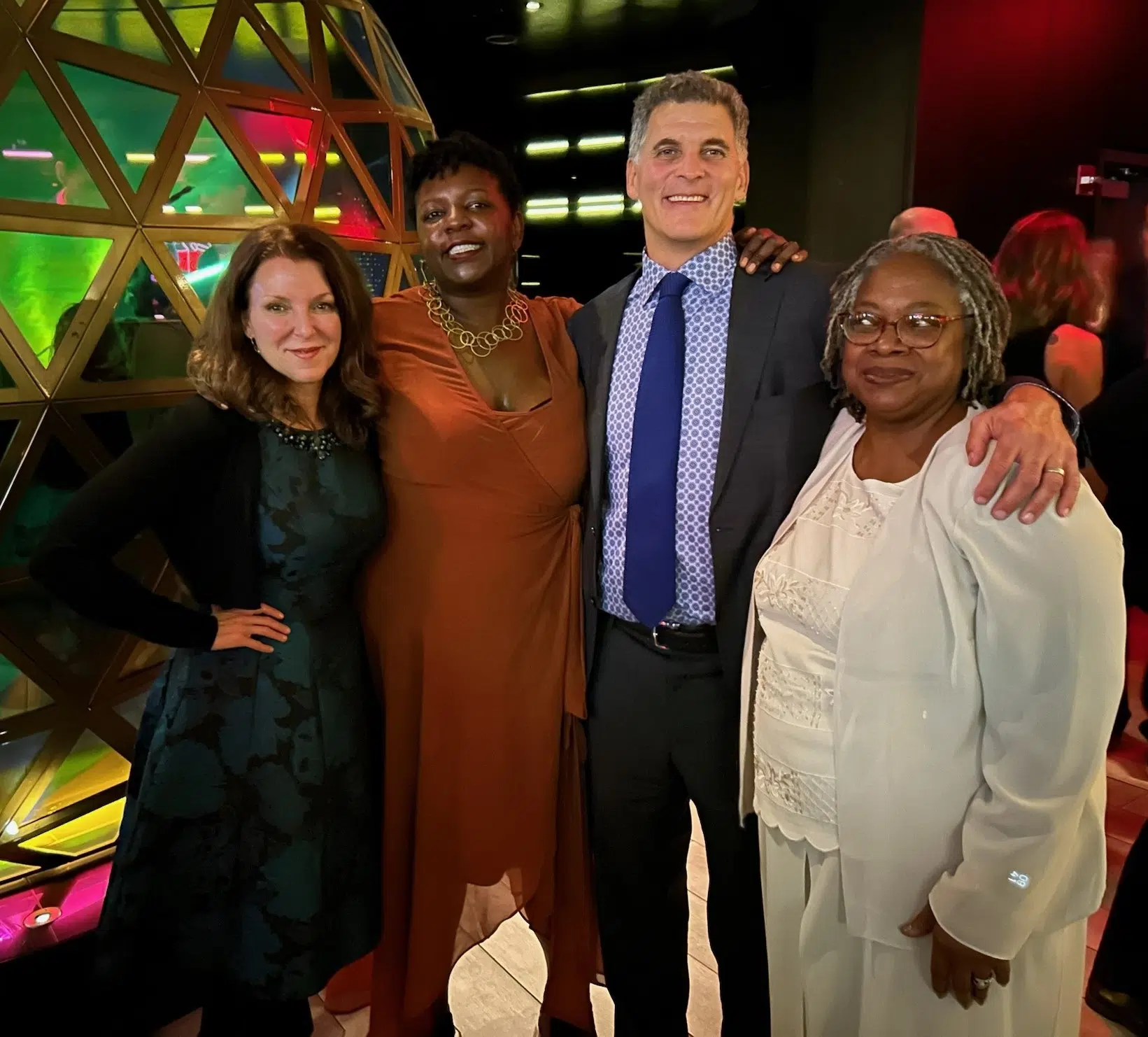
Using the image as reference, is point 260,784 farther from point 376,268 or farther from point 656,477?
point 376,268

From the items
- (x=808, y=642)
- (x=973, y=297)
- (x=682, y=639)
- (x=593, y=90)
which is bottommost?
(x=682, y=639)

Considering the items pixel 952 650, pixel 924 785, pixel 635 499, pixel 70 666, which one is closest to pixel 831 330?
pixel 635 499

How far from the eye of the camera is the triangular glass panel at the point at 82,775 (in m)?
1.87

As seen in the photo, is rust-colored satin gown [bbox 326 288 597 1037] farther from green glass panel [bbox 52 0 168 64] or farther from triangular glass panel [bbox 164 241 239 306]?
green glass panel [bbox 52 0 168 64]

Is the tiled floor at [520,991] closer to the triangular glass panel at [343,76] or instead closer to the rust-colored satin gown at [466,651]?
the rust-colored satin gown at [466,651]

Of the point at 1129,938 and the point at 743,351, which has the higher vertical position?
the point at 743,351

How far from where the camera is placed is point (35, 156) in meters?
→ 1.70

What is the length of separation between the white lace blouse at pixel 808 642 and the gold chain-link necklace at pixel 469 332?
877mm

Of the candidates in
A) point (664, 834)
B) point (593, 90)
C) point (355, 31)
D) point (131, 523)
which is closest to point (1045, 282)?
point (355, 31)

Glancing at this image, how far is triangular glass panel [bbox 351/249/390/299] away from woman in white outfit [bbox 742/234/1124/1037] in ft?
4.38

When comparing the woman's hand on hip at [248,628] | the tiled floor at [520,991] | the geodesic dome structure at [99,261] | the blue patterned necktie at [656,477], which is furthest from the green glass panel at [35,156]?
the tiled floor at [520,991]

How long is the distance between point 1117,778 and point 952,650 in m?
2.94

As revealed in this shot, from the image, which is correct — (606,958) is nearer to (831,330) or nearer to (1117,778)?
(831,330)

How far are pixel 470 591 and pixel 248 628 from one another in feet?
1.55
